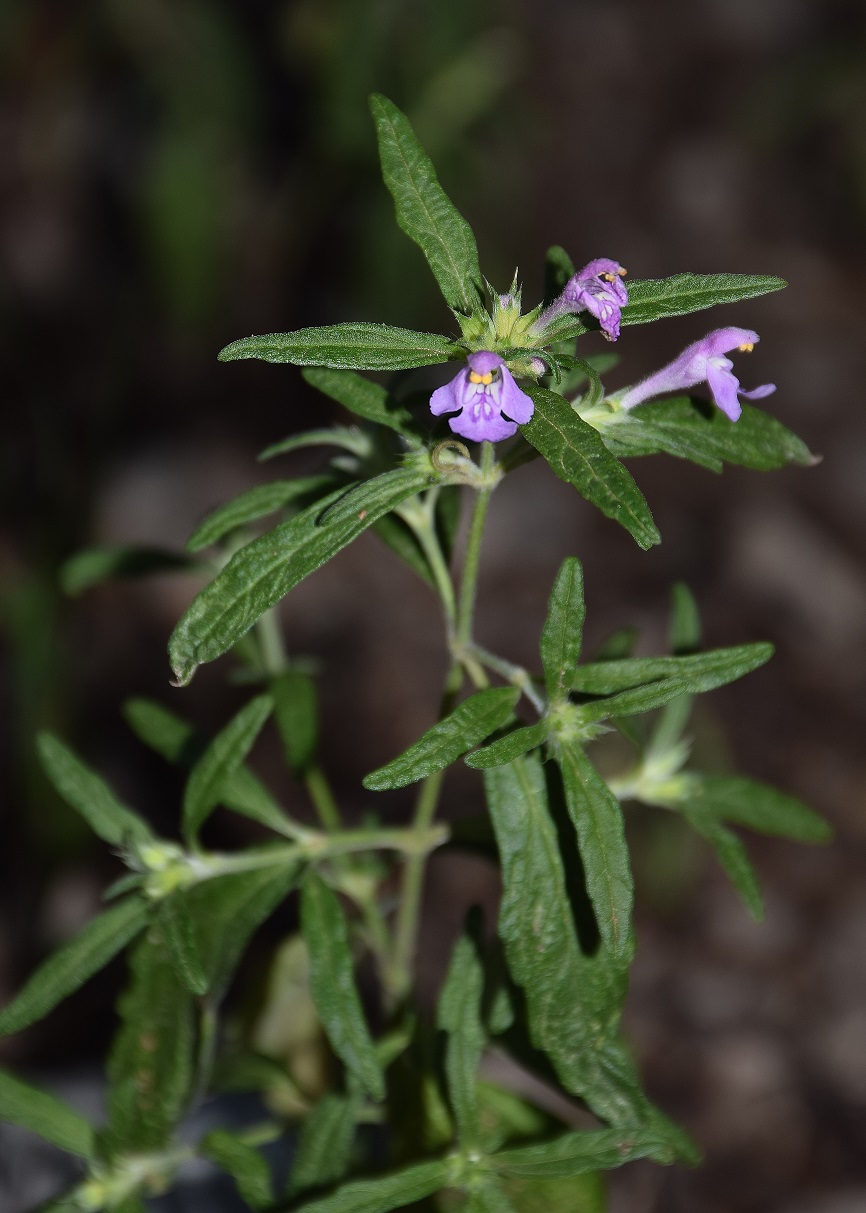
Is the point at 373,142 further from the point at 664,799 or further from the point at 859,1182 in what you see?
the point at 859,1182

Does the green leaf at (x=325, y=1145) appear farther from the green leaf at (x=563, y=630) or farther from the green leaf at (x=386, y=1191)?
the green leaf at (x=563, y=630)

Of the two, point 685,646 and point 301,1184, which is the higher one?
point 685,646

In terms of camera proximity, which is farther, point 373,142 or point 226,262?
point 226,262

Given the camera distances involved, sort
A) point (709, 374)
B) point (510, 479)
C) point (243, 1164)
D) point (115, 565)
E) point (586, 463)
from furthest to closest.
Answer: point (510, 479), point (115, 565), point (243, 1164), point (709, 374), point (586, 463)

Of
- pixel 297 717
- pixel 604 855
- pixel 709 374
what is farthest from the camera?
pixel 297 717

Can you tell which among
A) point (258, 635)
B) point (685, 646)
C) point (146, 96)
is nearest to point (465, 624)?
point (685, 646)

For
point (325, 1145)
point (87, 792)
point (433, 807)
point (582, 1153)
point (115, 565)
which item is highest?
point (115, 565)

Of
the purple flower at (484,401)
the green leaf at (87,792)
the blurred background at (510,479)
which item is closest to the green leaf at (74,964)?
the green leaf at (87,792)

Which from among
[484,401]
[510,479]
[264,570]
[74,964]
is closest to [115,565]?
[74,964]

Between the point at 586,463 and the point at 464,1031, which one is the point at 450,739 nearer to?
the point at 586,463
